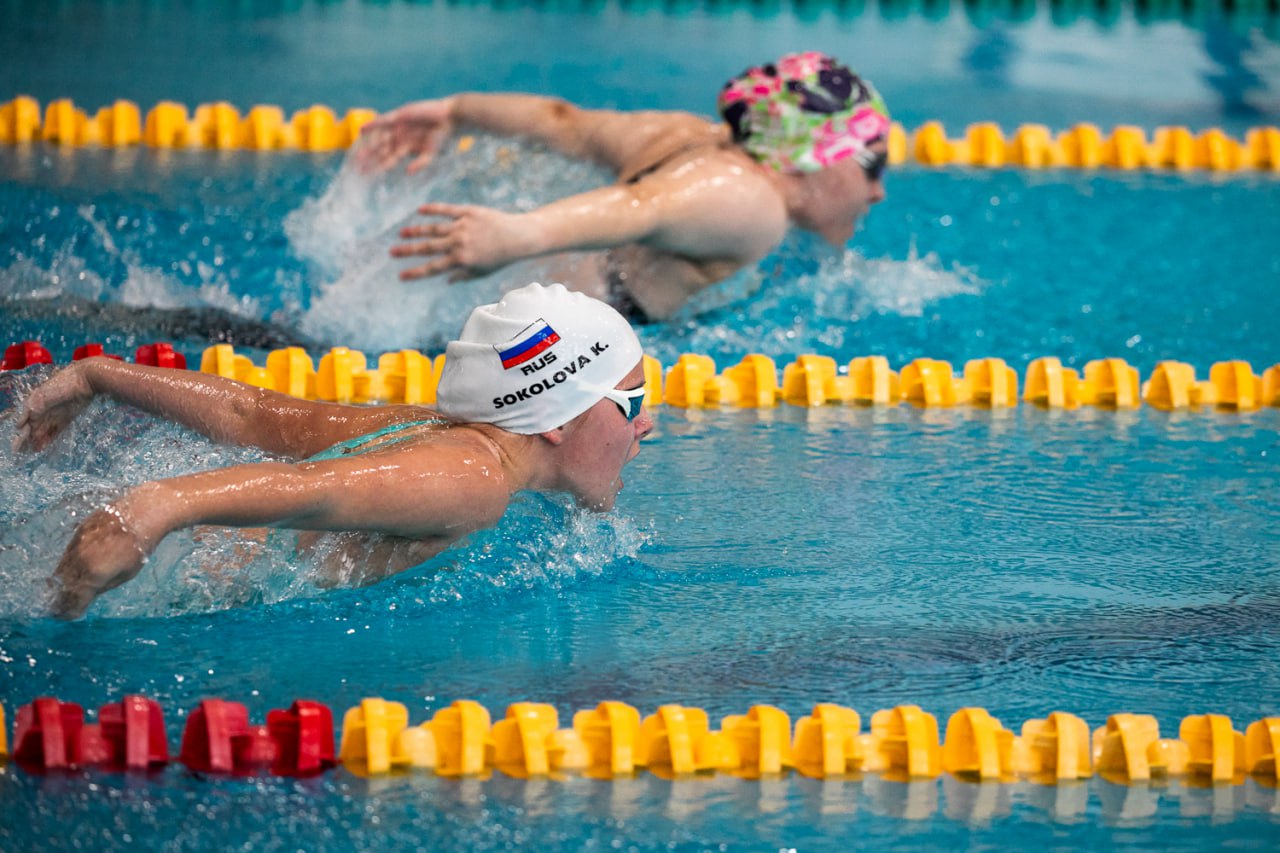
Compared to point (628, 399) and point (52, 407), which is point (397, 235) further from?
point (628, 399)

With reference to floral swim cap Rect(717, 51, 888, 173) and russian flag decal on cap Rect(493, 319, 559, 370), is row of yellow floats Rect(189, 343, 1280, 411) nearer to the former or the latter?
floral swim cap Rect(717, 51, 888, 173)

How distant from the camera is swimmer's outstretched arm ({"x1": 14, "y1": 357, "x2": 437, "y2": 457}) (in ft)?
9.91

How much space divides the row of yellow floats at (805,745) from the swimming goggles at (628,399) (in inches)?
22.7

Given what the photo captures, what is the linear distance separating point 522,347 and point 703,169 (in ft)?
5.50

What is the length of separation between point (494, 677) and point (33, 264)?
2.70m

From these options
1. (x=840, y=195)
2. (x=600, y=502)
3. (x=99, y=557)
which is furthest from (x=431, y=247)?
(x=99, y=557)

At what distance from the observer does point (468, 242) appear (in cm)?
377

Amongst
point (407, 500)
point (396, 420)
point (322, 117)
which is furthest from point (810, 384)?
point (322, 117)

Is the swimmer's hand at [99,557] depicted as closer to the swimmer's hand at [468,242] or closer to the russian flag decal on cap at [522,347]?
the russian flag decal on cap at [522,347]

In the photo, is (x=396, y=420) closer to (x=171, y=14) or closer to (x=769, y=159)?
(x=769, y=159)

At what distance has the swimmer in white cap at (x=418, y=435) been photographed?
252cm

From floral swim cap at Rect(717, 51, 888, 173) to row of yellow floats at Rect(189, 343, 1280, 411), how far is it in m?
0.57

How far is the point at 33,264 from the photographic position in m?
4.84

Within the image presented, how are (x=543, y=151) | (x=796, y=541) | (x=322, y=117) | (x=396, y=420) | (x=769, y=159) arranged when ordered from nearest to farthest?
(x=396, y=420) < (x=796, y=541) < (x=769, y=159) < (x=543, y=151) < (x=322, y=117)
